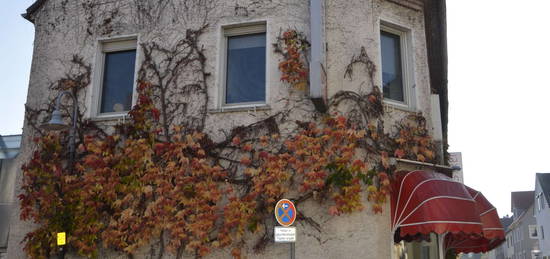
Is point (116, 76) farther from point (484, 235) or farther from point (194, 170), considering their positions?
point (484, 235)

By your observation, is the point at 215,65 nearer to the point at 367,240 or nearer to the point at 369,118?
the point at 369,118

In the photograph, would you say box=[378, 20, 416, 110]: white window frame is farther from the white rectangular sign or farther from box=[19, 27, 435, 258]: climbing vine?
the white rectangular sign

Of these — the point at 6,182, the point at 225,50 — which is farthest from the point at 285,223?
the point at 6,182

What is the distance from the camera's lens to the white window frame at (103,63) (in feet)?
35.8

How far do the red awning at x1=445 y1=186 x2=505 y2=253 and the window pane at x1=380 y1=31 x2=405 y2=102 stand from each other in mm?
2721

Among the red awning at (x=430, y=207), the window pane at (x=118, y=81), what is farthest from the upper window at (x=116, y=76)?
the red awning at (x=430, y=207)

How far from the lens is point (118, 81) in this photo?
11.3m

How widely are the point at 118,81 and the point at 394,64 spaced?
594 centimetres

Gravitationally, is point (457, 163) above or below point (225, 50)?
below

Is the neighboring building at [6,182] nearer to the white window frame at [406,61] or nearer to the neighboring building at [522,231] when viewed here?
the white window frame at [406,61]

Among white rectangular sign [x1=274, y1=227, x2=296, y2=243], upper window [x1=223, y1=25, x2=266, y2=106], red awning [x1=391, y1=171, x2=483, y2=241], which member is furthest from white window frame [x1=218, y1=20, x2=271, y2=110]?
red awning [x1=391, y1=171, x2=483, y2=241]

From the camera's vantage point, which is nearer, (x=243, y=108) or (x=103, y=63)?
(x=243, y=108)

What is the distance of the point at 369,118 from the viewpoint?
9734 millimetres

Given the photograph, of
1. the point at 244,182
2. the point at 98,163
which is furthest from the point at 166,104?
the point at 244,182
